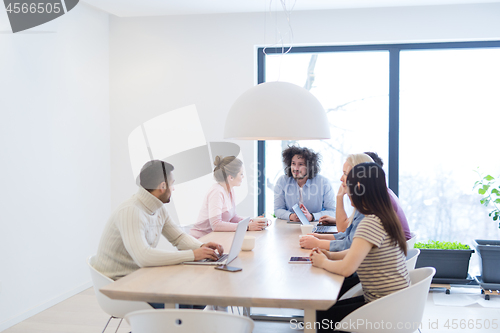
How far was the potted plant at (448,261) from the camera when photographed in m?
4.21

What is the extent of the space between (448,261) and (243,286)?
3.13 meters

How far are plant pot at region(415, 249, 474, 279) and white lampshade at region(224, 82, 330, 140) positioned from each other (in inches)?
90.0

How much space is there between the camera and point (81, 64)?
443cm

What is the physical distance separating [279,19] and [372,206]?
3.16 meters

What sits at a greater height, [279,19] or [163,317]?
[279,19]

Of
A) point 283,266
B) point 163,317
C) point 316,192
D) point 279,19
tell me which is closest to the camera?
point 163,317

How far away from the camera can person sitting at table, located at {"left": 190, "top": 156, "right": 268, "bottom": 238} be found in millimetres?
3258

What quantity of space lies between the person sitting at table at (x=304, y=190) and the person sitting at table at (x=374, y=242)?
1.77 meters

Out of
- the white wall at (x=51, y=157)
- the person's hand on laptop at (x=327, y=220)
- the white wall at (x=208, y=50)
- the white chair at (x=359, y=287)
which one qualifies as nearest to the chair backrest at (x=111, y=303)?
the white chair at (x=359, y=287)

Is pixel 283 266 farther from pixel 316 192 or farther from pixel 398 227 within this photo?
pixel 316 192

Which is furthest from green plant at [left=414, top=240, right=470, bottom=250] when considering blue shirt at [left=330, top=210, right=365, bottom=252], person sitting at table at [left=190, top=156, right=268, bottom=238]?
blue shirt at [left=330, top=210, right=365, bottom=252]

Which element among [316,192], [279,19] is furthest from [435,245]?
[279,19]

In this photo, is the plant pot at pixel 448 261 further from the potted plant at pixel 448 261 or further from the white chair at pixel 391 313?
the white chair at pixel 391 313

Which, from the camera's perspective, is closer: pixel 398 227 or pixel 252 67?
pixel 398 227
